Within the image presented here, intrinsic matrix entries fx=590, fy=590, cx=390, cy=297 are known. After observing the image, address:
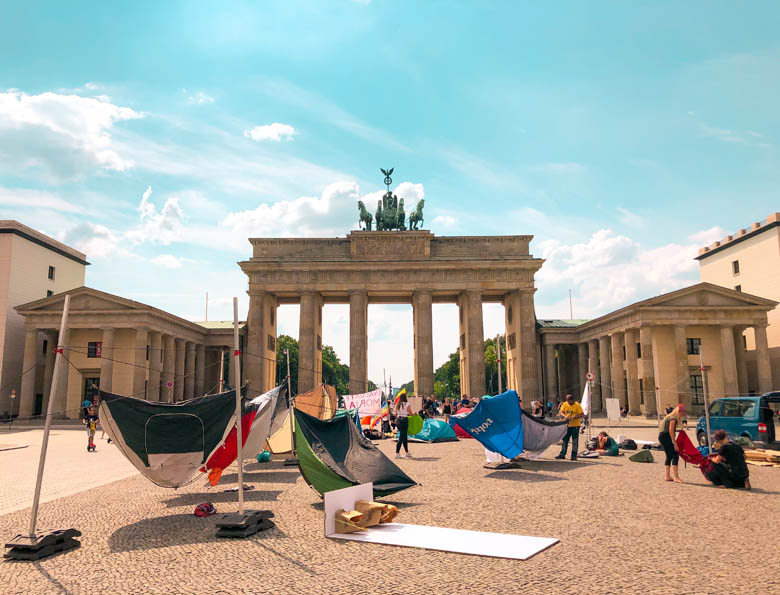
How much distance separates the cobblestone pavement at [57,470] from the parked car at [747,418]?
21988 mm

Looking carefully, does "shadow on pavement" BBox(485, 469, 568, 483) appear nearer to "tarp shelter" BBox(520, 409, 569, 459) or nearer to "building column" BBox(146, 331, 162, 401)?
"tarp shelter" BBox(520, 409, 569, 459)

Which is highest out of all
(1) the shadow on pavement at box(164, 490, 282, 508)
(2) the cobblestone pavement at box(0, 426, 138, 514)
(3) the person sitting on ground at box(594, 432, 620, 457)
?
(3) the person sitting on ground at box(594, 432, 620, 457)

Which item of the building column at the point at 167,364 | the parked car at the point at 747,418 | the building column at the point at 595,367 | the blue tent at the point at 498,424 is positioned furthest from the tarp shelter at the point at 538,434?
the building column at the point at 595,367

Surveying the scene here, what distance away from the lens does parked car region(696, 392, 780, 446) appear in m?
21.9

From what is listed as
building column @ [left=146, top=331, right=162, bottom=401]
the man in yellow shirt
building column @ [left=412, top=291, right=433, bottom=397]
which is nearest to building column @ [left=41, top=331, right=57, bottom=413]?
building column @ [left=146, top=331, right=162, bottom=401]

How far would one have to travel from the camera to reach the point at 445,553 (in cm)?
923

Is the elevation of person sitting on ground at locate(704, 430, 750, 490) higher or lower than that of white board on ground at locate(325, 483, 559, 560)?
higher

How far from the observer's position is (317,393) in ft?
79.3

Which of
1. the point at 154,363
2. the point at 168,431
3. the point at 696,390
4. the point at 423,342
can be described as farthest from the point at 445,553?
the point at 423,342

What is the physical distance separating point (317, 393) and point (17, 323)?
4781 cm

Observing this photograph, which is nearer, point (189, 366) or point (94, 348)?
point (94, 348)

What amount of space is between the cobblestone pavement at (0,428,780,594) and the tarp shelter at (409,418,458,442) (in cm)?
1324

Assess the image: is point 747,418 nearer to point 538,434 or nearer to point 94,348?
point 538,434

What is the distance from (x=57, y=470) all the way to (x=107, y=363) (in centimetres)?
3431
